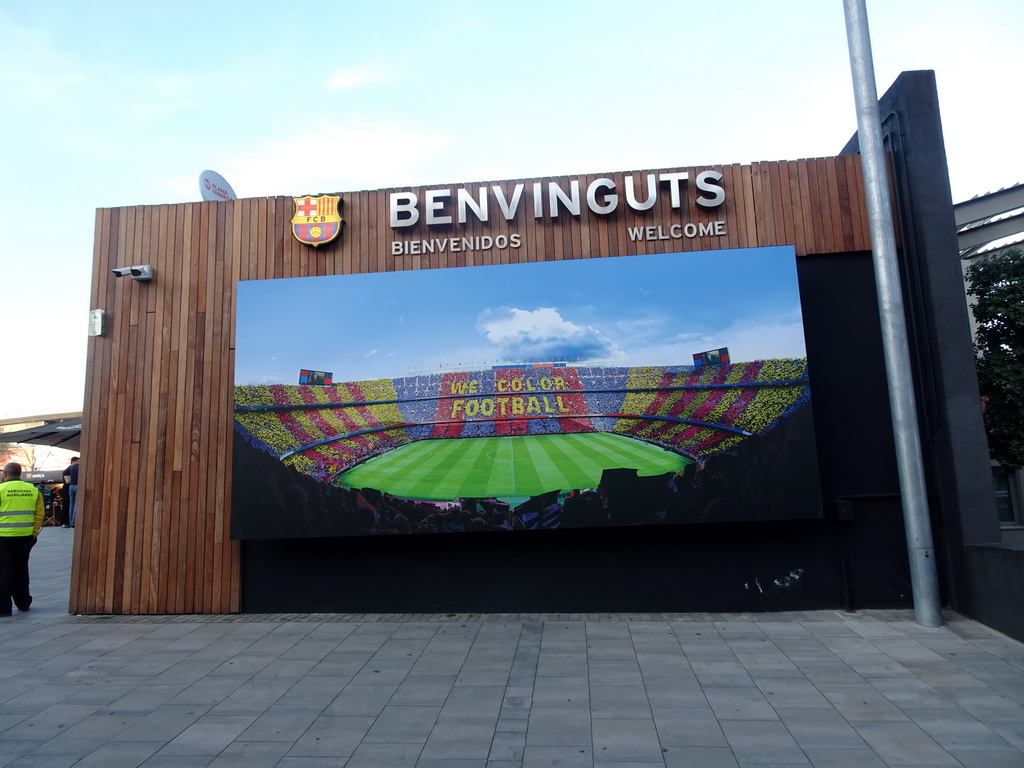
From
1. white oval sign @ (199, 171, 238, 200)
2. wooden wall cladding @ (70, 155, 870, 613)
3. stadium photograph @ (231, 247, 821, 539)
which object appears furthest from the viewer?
white oval sign @ (199, 171, 238, 200)

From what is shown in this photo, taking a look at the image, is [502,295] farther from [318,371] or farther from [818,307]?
[818,307]

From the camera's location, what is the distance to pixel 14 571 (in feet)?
25.2

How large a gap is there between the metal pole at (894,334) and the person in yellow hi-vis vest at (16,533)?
957cm

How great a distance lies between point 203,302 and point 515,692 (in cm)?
582

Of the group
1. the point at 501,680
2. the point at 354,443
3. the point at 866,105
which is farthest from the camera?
the point at 354,443

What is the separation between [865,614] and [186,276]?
865 cm

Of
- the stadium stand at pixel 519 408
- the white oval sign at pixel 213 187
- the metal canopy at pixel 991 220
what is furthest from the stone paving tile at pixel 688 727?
the metal canopy at pixel 991 220

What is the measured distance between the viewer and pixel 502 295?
23.9 ft

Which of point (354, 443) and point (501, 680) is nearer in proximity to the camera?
point (501, 680)

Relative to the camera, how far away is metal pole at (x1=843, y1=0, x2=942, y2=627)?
6.28 m

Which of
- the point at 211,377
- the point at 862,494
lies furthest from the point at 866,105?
the point at 211,377

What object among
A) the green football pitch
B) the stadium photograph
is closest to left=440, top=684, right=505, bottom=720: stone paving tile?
the stadium photograph

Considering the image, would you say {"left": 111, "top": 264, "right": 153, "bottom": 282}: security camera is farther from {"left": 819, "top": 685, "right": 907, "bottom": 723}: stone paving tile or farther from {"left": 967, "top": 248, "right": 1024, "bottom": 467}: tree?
{"left": 967, "top": 248, "right": 1024, "bottom": 467}: tree

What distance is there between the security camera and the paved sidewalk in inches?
159
